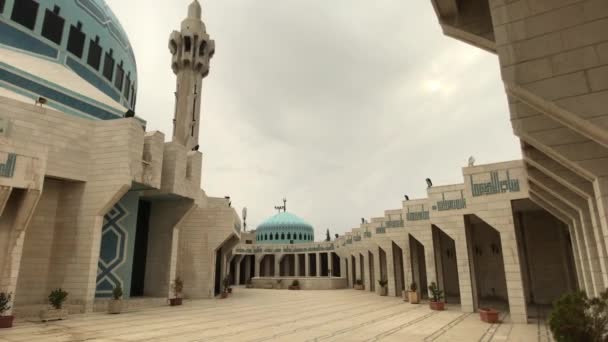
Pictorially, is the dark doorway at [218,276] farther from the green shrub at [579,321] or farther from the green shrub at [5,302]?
the green shrub at [579,321]

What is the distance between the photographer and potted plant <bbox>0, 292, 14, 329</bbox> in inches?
493

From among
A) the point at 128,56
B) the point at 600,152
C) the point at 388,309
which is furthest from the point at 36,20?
the point at 600,152

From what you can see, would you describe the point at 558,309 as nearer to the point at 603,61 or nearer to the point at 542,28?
the point at 603,61

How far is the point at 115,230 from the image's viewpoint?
19766mm

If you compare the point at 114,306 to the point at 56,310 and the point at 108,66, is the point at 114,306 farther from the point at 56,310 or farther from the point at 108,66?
the point at 108,66

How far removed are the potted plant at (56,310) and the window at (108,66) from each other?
18047mm

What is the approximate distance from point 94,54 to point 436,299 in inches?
1084

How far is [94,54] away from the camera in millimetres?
26406

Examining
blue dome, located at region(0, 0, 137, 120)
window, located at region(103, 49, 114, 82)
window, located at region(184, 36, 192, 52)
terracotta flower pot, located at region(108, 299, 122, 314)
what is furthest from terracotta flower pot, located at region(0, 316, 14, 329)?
window, located at region(184, 36, 192, 52)

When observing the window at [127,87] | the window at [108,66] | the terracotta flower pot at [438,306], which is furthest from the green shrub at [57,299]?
the window at [127,87]

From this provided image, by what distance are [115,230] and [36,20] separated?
1427 centimetres

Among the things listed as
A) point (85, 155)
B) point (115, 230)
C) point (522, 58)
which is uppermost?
point (85, 155)

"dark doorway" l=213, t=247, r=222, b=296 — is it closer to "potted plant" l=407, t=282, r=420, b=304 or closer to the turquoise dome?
"potted plant" l=407, t=282, r=420, b=304

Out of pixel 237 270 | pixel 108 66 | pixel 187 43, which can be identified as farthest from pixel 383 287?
pixel 187 43
